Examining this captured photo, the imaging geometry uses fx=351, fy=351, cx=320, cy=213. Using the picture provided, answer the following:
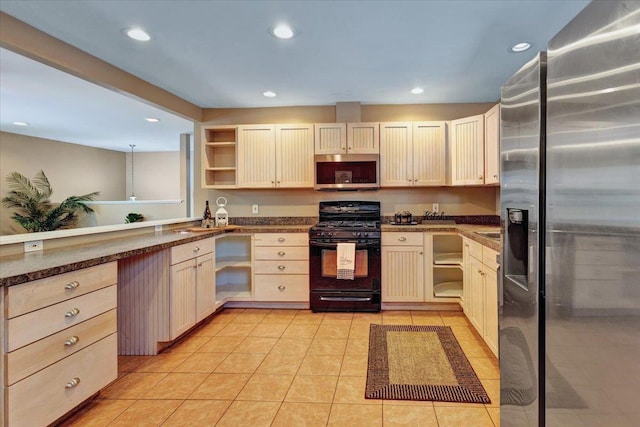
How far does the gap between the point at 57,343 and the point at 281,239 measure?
2302 mm

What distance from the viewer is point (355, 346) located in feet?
9.46

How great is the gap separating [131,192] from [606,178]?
384 inches

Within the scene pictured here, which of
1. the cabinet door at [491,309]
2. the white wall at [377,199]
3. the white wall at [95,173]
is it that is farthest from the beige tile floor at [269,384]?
the white wall at [95,173]

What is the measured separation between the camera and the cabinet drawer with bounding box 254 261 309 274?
3.81 meters

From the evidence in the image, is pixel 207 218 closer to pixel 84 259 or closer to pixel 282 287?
pixel 282 287

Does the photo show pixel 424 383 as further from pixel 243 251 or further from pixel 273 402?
pixel 243 251

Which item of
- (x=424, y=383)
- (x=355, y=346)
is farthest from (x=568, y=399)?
(x=355, y=346)

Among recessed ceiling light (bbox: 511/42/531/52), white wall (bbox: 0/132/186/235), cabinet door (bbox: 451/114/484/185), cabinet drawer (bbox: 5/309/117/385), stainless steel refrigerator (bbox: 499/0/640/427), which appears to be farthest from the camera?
white wall (bbox: 0/132/186/235)

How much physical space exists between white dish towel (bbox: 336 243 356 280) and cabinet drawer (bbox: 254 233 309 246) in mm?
405

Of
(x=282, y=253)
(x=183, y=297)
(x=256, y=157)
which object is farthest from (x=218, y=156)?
(x=183, y=297)

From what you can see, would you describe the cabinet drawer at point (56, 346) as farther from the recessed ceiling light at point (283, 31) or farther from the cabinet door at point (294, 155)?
the cabinet door at point (294, 155)

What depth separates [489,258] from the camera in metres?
2.52

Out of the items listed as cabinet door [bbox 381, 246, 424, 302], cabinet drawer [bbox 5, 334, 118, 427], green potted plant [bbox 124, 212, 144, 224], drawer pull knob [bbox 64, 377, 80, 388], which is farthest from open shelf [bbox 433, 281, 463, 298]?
green potted plant [bbox 124, 212, 144, 224]

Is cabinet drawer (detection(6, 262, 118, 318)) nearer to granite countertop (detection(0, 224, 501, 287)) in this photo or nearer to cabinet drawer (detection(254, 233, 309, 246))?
granite countertop (detection(0, 224, 501, 287))
